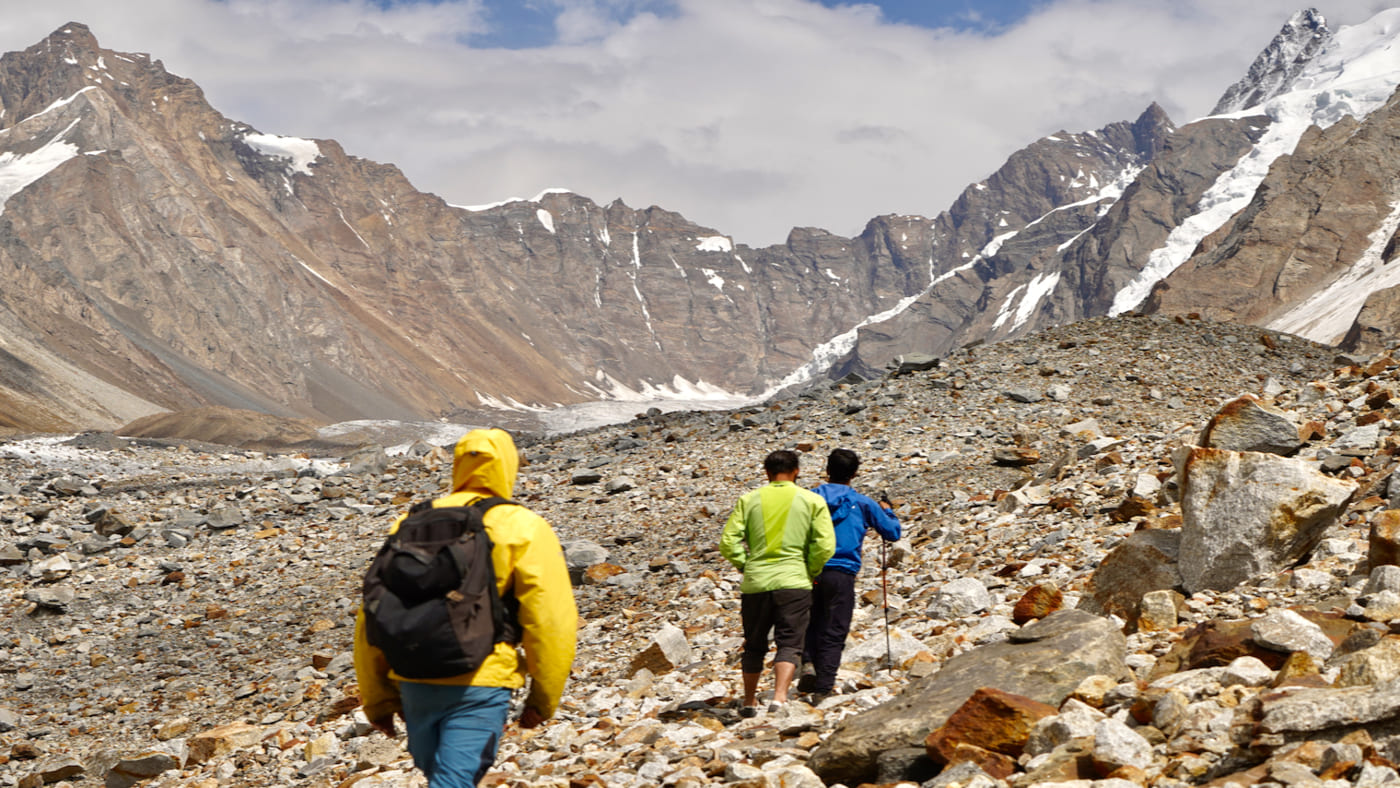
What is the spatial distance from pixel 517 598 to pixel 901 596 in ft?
23.3

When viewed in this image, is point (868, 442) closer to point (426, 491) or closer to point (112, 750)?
point (426, 491)

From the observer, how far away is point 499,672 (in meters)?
4.29

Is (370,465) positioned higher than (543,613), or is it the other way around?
(543,613)

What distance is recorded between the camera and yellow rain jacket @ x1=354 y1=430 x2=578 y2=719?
4281 millimetres

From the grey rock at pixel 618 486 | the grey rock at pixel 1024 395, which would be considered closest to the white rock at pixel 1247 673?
the grey rock at pixel 618 486

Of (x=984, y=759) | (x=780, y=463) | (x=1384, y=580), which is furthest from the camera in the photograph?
(x=780, y=463)

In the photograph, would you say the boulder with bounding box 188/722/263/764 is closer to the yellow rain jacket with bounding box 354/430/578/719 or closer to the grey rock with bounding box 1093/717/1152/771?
the yellow rain jacket with bounding box 354/430/578/719

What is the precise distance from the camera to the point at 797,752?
19.7 feet

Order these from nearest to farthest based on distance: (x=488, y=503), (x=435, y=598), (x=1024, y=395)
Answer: (x=435, y=598), (x=488, y=503), (x=1024, y=395)

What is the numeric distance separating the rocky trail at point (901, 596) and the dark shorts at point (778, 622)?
0.43m

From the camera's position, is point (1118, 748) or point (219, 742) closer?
point (1118, 748)

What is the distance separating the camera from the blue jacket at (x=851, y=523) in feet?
25.4

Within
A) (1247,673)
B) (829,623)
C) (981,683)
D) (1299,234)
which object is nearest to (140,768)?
(829,623)

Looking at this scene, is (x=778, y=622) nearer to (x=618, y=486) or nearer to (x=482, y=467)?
(x=482, y=467)
